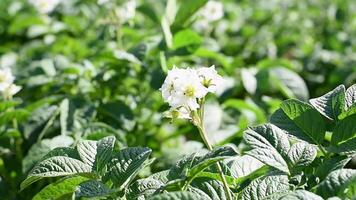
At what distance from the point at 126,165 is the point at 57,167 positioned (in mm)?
139

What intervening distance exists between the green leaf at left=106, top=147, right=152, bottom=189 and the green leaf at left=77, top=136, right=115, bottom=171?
0.02m

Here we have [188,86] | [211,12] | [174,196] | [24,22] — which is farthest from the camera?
[24,22]

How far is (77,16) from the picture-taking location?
132 inches

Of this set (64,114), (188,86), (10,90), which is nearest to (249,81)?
(64,114)

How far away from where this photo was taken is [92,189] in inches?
48.9

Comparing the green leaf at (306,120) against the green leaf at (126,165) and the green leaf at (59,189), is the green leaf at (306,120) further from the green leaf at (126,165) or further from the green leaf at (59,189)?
the green leaf at (59,189)

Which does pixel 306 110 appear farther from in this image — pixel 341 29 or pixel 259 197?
pixel 341 29

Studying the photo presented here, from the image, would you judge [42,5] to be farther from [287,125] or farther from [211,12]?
[287,125]

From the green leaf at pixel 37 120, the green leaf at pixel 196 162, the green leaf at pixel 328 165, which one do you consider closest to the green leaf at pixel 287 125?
the green leaf at pixel 328 165

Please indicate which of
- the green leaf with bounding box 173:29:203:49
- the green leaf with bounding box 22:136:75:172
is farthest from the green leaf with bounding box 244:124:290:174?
the green leaf with bounding box 173:29:203:49

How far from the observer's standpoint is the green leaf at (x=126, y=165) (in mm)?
1289

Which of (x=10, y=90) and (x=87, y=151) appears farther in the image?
(x=10, y=90)

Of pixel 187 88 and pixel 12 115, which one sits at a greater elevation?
pixel 187 88

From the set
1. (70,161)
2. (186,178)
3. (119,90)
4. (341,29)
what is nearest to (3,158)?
(119,90)
